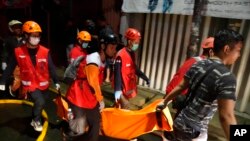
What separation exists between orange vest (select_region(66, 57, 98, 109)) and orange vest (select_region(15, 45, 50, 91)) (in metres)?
1.20

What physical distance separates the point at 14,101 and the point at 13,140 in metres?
1.77

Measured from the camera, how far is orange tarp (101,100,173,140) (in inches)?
161

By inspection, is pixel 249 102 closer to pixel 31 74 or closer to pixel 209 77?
pixel 209 77

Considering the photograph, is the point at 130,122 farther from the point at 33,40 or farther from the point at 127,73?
the point at 33,40

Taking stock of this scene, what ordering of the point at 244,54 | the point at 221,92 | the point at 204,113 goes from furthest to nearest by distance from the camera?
the point at 244,54
the point at 204,113
the point at 221,92

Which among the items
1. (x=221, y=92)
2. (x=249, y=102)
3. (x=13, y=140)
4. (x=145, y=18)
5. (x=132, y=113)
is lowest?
(x=13, y=140)

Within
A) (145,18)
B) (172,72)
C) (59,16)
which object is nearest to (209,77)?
(172,72)

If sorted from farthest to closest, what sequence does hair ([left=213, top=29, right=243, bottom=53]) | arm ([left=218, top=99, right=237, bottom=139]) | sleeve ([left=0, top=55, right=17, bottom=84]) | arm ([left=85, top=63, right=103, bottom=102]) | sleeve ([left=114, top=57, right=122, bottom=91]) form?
sleeve ([left=0, top=55, right=17, bottom=84]), sleeve ([left=114, top=57, right=122, bottom=91]), arm ([left=85, top=63, right=103, bottom=102]), hair ([left=213, top=29, right=243, bottom=53]), arm ([left=218, top=99, right=237, bottom=139])

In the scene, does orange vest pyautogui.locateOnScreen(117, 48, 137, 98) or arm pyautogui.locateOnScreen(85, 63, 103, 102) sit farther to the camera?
orange vest pyautogui.locateOnScreen(117, 48, 137, 98)

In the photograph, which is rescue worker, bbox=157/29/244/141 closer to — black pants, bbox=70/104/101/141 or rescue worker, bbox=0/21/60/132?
black pants, bbox=70/104/101/141

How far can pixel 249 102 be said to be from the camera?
6.24 m

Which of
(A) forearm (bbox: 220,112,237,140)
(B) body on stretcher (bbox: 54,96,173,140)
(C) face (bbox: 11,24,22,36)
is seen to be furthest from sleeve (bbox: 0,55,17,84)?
(A) forearm (bbox: 220,112,237,140)

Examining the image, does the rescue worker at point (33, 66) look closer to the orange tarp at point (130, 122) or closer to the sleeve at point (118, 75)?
the sleeve at point (118, 75)

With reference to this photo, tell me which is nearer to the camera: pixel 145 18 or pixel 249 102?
pixel 249 102
